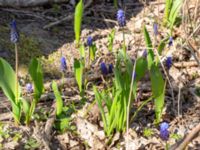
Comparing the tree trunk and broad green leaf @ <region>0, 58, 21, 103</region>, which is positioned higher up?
the tree trunk

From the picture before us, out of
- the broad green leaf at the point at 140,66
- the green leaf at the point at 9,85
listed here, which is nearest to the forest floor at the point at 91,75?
the green leaf at the point at 9,85

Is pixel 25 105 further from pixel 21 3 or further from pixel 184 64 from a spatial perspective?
pixel 21 3

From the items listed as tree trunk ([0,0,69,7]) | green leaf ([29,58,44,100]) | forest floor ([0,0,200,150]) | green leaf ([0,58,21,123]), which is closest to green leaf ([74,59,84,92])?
forest floor ([0,0,200,150])

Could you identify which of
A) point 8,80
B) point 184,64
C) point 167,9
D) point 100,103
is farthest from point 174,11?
point 8,80

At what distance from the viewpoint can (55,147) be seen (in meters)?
2.45

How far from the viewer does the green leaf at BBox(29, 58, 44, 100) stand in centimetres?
239

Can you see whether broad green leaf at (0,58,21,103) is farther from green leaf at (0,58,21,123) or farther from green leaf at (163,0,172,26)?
green leaf at (163,0,172,26)

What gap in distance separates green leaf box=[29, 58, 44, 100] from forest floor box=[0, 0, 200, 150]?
162 mm

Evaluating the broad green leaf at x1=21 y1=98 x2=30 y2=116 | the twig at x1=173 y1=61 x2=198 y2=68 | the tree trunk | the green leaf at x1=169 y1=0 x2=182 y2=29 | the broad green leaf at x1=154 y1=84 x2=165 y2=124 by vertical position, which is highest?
the tree trunk

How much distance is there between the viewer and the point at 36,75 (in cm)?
243

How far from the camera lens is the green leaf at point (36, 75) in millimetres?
2393

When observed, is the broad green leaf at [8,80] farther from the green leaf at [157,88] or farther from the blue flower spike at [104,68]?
the green leaf at [157,88]

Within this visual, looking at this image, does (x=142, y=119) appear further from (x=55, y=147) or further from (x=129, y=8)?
(x=129, y=8)

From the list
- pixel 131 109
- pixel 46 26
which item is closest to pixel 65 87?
pixel 131 109
